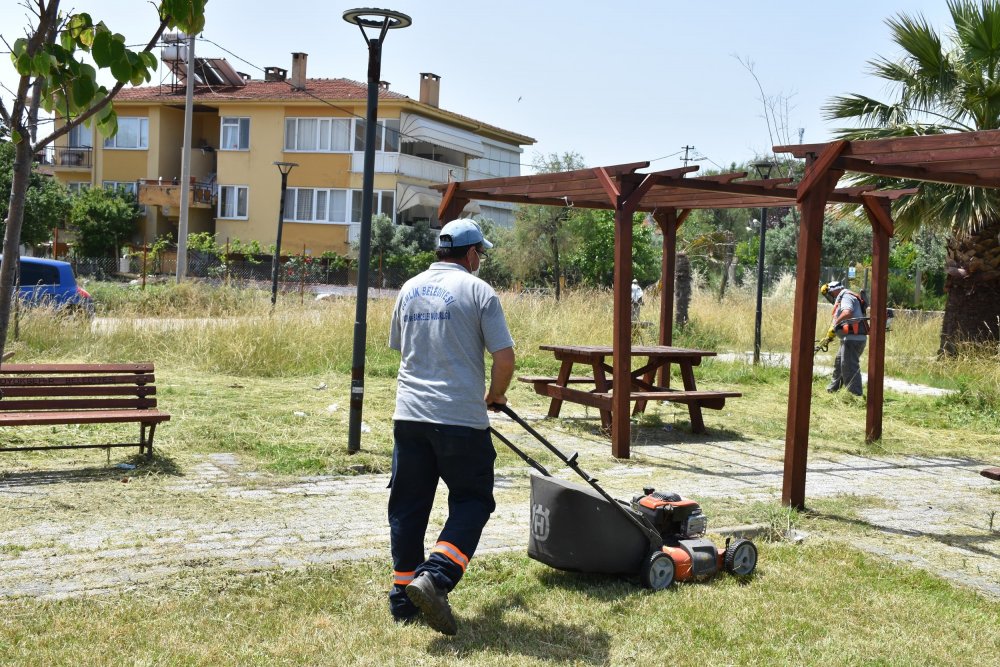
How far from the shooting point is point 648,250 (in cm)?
3750

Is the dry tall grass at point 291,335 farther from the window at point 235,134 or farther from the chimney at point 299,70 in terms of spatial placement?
the chimney at point 299,70

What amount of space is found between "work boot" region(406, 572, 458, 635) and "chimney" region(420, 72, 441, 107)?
43.2 m

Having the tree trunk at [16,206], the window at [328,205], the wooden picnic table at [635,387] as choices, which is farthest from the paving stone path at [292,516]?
the window at [328,205]

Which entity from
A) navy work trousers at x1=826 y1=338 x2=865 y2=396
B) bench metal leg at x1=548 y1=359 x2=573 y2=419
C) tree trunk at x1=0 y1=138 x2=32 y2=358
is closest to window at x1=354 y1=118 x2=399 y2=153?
navy work trousers at x1=826 y1=338 x2=865 y2=396

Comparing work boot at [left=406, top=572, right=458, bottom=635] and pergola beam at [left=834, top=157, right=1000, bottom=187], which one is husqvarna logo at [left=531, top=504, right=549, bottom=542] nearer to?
work boot at [left=406, top=572, right=458, bottom=635]

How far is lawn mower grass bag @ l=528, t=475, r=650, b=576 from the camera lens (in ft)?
17.0

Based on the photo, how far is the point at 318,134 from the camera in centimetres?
4303

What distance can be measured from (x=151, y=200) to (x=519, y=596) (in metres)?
41.7

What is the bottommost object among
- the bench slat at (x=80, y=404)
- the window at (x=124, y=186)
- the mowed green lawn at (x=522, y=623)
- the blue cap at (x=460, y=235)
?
the mowed green lawn at (x=522, y=623)

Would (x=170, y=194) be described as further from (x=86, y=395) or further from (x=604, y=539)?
(x=604, y=539)

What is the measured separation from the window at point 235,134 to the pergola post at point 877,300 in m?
36.6

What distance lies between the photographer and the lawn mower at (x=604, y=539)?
5191 millimetres

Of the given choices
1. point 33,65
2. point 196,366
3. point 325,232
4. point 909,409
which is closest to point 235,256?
point 325,232

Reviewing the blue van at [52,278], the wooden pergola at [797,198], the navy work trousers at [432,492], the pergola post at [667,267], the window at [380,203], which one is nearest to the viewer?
the navy work trousers at [432,492]
